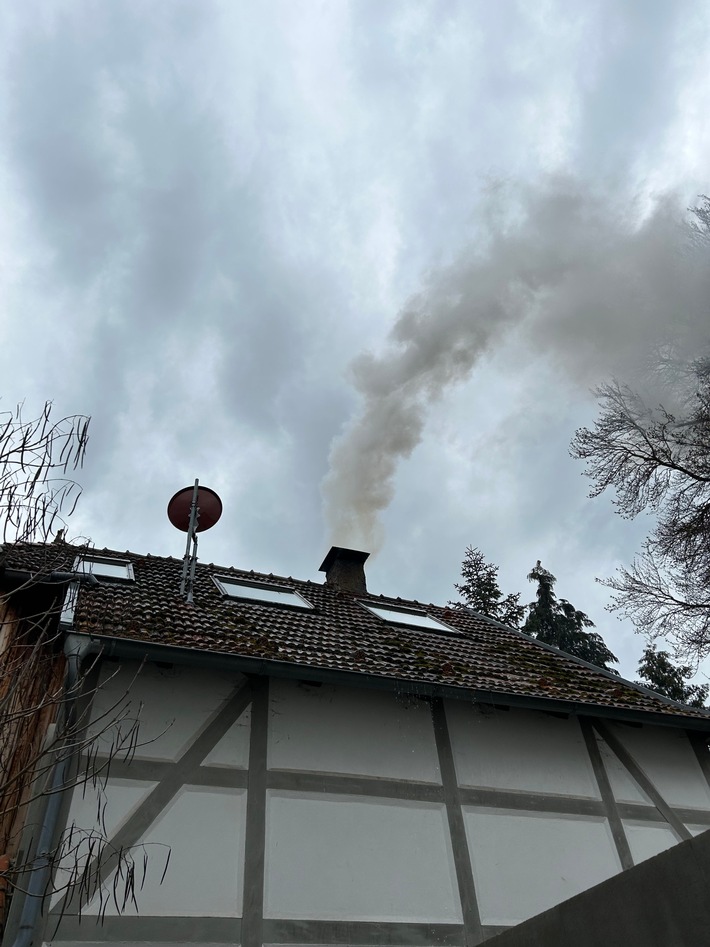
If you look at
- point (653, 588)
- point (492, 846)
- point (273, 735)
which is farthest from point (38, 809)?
point (653, 588)

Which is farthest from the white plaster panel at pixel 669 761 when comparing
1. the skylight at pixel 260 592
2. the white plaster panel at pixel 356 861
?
the skylight at pixel 260 592

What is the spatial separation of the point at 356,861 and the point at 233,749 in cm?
141

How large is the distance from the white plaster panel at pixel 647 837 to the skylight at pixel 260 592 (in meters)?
4.65

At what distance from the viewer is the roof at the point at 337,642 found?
21.2 ft

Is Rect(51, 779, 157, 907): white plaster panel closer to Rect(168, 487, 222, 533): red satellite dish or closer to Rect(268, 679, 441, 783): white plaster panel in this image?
Rect(268, 679, 441, 783): white plaster panel

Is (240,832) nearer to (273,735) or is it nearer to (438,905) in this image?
(273,735)

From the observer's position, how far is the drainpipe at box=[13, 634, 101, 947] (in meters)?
4.60

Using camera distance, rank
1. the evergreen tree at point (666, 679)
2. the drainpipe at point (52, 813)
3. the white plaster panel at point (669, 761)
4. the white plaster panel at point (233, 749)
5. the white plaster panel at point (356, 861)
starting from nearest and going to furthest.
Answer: the drainpipe at point (52, 813)
the white plaster panel at point (356, 861)
the white plaster panel at point (233, 749)
the white plaster panel at point (669, 761)
the evergreen tree at point (666, 679)

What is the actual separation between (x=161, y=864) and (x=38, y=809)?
3.34 ft

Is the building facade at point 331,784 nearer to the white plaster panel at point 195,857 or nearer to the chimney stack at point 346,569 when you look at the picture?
the white plaster panel at point 195,857

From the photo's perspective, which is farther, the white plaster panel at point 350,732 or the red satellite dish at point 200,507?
the red satellite dish at point 200,507

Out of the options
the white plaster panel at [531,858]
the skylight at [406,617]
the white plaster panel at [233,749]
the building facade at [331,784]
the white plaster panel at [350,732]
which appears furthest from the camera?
the skylight at [406,617]

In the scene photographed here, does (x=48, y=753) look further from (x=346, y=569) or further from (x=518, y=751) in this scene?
(x=346, y=569)

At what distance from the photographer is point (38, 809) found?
519 cm
